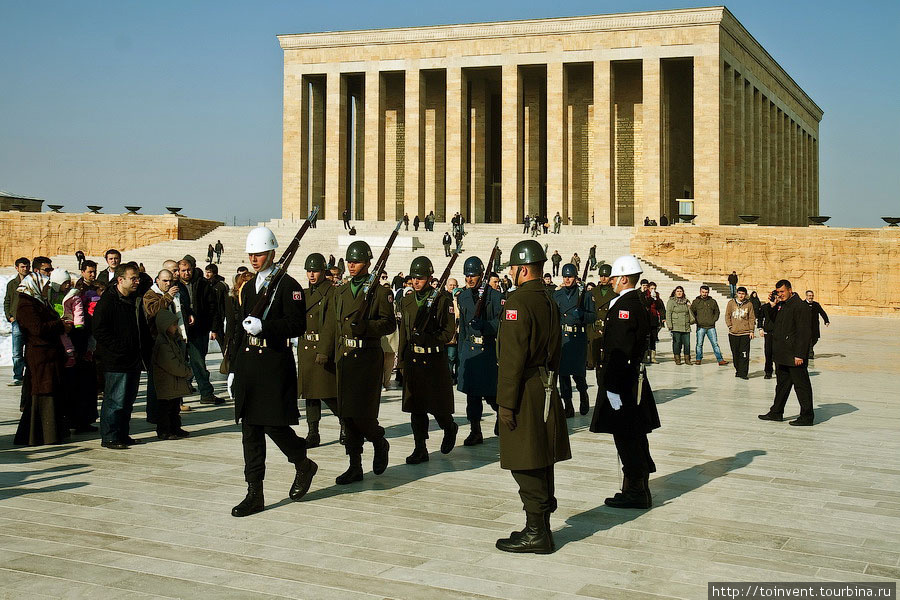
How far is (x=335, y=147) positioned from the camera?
51.9 metres

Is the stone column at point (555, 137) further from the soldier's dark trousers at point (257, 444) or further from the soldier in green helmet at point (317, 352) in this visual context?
the soldier's dark trousers at point (257, 444)

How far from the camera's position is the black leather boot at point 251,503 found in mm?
5844

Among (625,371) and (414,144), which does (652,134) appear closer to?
(414,144)

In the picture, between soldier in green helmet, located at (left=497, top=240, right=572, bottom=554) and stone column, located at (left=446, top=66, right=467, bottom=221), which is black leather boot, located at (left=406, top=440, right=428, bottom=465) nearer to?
soldier in green helmet, located at (left=497, top=240, right=572, bottom=554)

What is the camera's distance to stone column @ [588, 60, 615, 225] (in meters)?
47.5

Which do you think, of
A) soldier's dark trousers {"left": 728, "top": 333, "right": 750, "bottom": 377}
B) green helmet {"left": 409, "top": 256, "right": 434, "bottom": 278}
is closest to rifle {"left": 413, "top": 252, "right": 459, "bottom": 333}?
green helmet {"left": 409, "top": 256, "right": 434, "bottom": 278}

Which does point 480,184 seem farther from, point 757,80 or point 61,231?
point 61,231

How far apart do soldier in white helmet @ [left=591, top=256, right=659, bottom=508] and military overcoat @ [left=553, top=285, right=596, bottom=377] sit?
4.05 metres

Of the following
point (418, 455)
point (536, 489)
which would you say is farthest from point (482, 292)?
point (536, 489)

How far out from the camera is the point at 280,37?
52938mm

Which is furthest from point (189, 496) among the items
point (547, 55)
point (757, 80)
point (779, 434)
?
point (757, 80)

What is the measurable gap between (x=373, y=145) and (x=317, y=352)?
4492cm

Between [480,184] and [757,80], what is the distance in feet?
63.1

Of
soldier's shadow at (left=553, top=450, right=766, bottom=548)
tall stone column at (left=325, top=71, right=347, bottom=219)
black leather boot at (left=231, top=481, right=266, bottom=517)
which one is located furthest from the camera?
tall stone column at (left=325, top=71, right=347, bottom=219)
